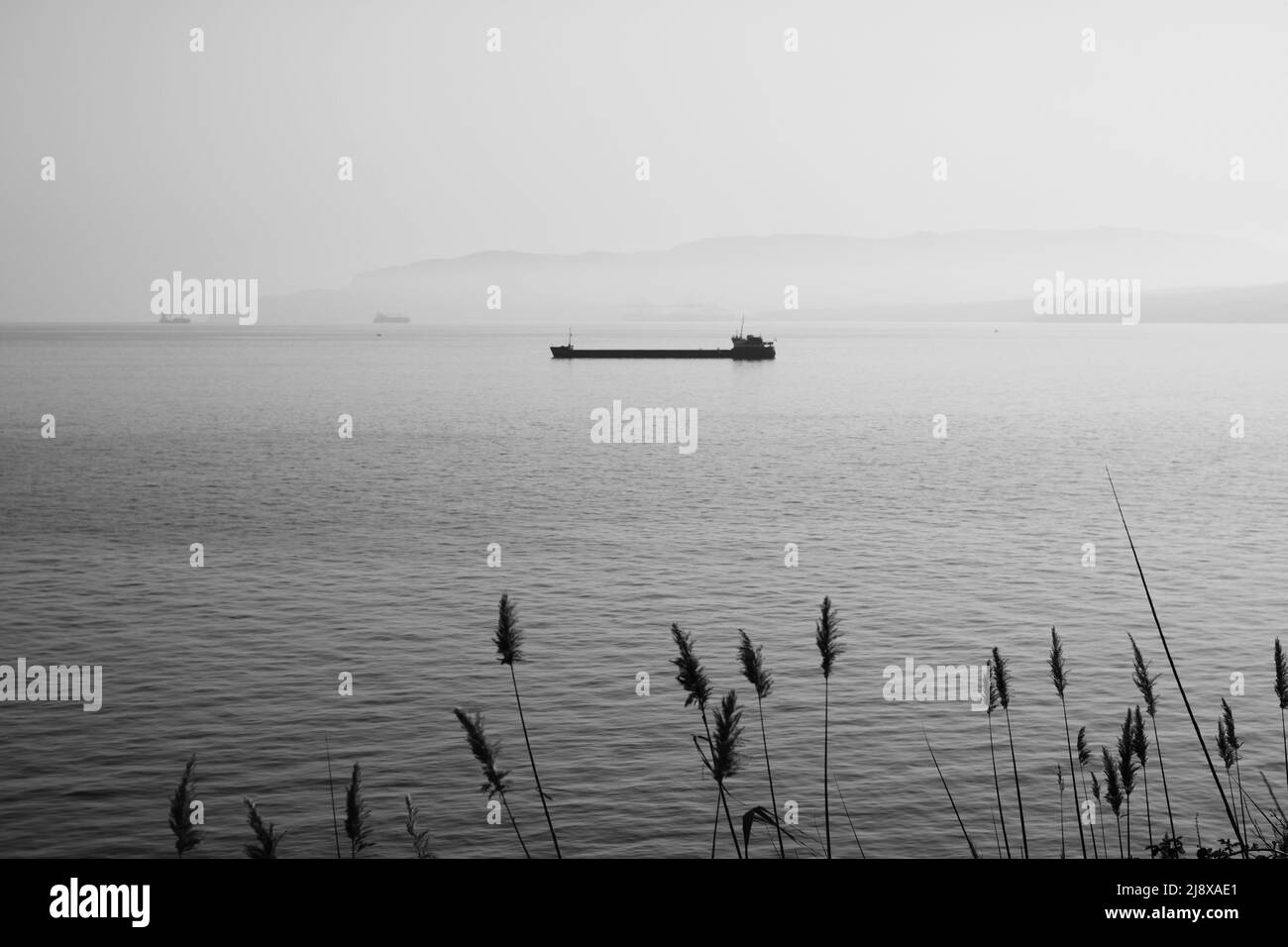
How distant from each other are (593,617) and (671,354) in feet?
530

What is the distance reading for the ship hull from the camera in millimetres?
177125

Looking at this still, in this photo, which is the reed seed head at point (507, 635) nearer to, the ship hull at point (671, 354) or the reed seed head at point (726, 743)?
the reed seed head at point (726, 743)

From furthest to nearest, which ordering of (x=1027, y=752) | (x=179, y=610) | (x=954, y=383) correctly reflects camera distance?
1. (x=954, y=383)
2. (x=179, y=610)
3. (x=1027, y=752)

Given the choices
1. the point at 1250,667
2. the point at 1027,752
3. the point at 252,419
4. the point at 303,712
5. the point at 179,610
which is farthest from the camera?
the point at 252,419

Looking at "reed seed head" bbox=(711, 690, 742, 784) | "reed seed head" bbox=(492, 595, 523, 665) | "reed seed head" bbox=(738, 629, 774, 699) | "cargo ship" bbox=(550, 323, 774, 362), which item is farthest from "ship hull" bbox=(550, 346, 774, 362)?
"reed seed head" bbox=(711, 690, 742, 784)

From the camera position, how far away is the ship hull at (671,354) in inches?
6973

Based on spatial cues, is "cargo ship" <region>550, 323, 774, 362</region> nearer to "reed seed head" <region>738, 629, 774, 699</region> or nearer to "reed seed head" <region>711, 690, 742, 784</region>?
"reed seed head" <region>738, 629, 774, 699</region>

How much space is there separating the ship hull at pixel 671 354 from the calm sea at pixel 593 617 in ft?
334

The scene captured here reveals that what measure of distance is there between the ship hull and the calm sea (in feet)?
334

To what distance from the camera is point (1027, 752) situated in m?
19.7

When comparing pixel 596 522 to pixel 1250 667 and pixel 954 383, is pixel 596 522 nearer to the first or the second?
pixel 1250 667

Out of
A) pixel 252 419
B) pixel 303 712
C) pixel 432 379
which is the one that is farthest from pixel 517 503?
pixel 432 379
